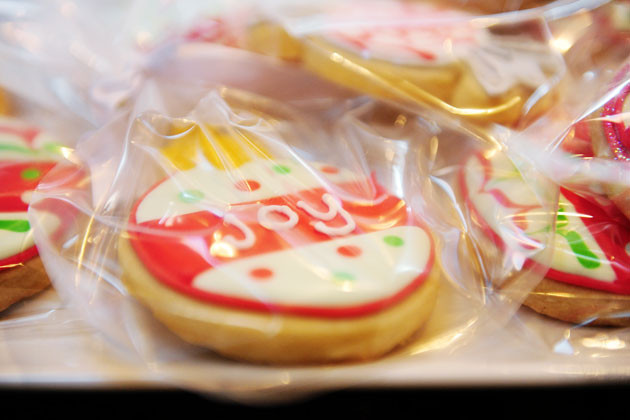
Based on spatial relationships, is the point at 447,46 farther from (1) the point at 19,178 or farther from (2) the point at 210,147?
Answer: (1) the point at 19,178

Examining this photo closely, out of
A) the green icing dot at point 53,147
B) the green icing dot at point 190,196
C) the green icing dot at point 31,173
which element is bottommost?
the green icing dot at point 31,173

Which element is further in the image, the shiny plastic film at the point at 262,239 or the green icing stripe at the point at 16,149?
the green icing stripe at the point at 16,149

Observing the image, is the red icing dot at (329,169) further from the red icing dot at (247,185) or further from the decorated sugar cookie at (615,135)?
the decorated sugar cookie at (615,135)

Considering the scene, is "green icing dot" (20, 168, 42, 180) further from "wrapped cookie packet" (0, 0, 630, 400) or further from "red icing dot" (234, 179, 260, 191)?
"red icing dot" (234, 179, 260, 191)

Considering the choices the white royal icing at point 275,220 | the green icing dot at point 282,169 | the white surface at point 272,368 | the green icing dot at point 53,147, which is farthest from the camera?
A: the green icing dot at point 53,147

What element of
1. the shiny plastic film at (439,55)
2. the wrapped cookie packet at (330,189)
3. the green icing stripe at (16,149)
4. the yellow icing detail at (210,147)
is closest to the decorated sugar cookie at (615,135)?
the wrapped cookie packet at (330,189)

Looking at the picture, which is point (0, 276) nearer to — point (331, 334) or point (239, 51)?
point (331, 334)

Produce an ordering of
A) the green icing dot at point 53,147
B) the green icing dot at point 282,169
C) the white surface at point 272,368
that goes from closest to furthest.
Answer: the white surface at point 272,368, the green icing dot at point 282,169, the green icing dot at point 53,147

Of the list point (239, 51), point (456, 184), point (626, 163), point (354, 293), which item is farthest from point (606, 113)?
point (239, 51)
